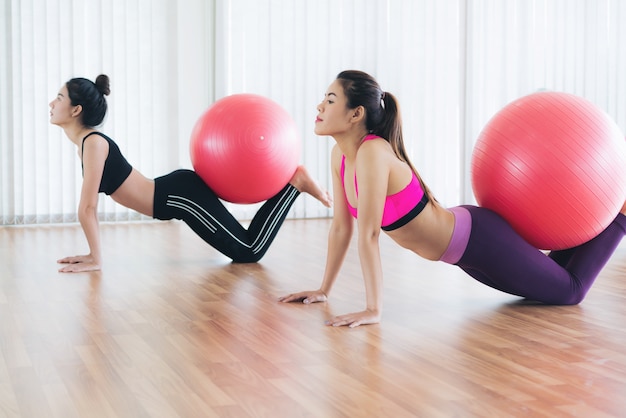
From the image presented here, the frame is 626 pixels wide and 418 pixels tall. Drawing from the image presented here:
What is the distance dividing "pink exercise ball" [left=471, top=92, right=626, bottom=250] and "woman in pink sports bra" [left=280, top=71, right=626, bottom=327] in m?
0.08

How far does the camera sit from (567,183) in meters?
2.48

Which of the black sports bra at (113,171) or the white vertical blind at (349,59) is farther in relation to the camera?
the white vertical blind at (349,59)

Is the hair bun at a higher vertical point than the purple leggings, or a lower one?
higher

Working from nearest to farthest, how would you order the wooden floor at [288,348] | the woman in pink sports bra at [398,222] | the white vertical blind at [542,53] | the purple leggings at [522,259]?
the wooden floor at [288,348]
the woman in pink sports bra at [398,222]
the purple leggings at [522,259]
the white vertical blind at [542,53]

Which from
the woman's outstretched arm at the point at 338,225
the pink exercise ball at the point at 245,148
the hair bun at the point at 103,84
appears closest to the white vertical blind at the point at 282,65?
the hair bun at the point at 103,84

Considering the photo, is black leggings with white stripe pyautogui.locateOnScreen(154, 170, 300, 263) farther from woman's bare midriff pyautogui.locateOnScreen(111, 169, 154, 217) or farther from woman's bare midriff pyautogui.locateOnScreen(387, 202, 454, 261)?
woman's bare midriff pyautogui.locateOnScreen(387, 202, 454, 261)

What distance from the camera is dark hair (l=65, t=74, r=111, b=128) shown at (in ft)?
11.4

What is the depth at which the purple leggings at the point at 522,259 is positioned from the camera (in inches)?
101

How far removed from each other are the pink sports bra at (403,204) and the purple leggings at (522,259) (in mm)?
155

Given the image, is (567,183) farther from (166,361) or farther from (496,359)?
(166,361)

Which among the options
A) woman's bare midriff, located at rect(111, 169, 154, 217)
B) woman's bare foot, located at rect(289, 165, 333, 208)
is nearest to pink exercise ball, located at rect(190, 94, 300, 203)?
woman's bare foot, located at rect(289, 165, 333, 208)

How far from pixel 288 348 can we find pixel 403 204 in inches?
24.9

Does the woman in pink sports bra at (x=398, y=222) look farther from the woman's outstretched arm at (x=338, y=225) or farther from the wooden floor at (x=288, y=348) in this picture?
the wooden floor at (x=288, y=348)

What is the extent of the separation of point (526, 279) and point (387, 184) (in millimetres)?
604
